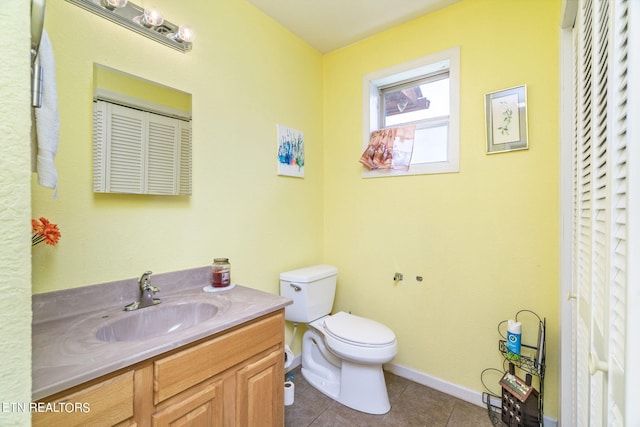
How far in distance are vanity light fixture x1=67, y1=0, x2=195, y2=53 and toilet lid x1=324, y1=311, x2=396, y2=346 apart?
72.3 inches

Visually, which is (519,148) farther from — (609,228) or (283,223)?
(283,223)

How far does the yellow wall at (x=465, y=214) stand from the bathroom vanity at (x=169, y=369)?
1093 mm

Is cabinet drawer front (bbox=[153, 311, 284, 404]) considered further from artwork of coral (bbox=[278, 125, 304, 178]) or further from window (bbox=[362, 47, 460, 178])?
window (bbox=[362, 47, 460, 178])

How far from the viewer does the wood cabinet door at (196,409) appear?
90 centimetres

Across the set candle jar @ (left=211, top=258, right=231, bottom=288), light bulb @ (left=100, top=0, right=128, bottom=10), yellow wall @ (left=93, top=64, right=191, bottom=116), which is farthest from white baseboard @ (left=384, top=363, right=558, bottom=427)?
light bulb @ (left=100, top=0, right=128, bottom=10)

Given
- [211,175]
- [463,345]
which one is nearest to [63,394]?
[211,175]

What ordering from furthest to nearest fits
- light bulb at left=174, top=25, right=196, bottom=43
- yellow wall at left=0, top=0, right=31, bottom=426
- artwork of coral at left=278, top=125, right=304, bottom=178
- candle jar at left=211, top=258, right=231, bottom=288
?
artwork of coral at left=278, top=125, right=304, bottom=178 < candle jar at left=211, top=258, right=231, bottom=288 < light bulb at left=174, top=25, right=196, bottom=43 < yellow wall at left=0, top=0, right=31, bottom=426

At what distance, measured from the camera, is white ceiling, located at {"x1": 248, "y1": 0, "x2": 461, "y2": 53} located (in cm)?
183

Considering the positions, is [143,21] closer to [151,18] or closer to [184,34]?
[151,18]

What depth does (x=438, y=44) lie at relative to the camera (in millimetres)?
1905

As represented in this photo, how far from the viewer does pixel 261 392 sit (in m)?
1.20

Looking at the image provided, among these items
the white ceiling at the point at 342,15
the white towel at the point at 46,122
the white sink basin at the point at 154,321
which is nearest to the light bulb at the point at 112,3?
the white towel at the point at 46,122

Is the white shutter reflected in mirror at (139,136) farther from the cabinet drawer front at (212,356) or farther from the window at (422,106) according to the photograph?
the window at (422,106)

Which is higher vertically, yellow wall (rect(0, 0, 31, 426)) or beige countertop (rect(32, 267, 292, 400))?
yellow wall (rect(0, 0, 31, 426))
